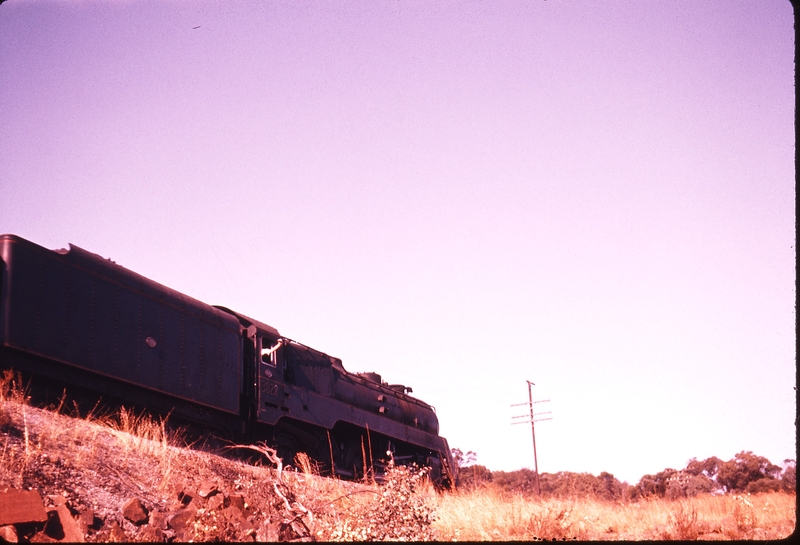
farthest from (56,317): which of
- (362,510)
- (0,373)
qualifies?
(362,510)

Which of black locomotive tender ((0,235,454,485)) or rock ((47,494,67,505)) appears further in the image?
black locomotive tender ((0,235,454,485))

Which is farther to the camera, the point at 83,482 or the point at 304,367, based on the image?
the point at 304,367

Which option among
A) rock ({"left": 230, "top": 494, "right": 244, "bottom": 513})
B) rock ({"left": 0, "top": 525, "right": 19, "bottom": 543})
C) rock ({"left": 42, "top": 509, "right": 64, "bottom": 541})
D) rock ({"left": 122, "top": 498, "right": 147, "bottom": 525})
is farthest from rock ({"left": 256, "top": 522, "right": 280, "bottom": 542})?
rock ({"left": 0, "top": 525, "right": 19, "bottom": 543})

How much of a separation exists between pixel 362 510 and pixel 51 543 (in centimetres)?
379

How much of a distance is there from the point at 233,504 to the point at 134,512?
110 cm

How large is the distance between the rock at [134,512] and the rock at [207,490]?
796 millimetres

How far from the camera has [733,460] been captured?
3441cm

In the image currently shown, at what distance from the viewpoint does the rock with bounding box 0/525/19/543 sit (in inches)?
240

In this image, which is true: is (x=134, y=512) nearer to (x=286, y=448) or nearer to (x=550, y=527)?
(x=550, y=527)

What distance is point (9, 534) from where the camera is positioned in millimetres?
6117

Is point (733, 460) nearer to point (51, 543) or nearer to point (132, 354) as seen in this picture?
point (132, 354)

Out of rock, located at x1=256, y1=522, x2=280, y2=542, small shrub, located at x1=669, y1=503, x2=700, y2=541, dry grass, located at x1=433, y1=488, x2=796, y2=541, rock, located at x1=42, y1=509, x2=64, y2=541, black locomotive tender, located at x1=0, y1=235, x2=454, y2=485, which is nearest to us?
rock, located at x1=42, y1=509, x2=64, y2=541

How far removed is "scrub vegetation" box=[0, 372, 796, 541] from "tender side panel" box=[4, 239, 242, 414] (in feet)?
2.45

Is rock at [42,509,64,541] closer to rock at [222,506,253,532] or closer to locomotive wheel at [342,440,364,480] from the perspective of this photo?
rock at [222,506,253,532]
